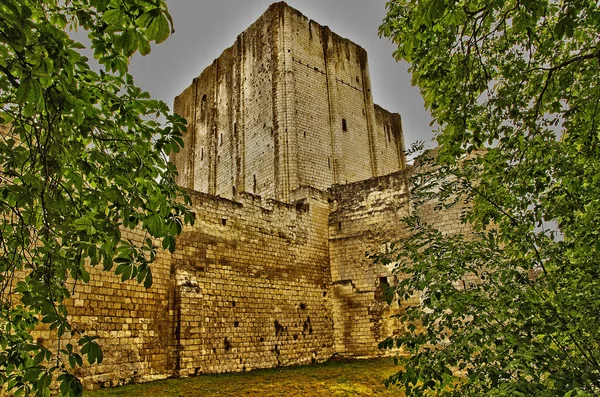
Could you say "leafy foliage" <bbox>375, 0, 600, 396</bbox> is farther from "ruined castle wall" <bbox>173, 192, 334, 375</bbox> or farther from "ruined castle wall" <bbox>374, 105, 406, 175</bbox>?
"ruined castle wall" <bbox>374, 105, 406, 175</bbox>

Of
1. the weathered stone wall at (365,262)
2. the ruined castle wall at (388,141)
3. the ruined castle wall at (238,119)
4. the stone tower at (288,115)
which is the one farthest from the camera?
the ruined castle wall at (388,141)

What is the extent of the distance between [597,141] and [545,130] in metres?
0.49

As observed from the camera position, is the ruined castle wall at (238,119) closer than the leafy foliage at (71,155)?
No

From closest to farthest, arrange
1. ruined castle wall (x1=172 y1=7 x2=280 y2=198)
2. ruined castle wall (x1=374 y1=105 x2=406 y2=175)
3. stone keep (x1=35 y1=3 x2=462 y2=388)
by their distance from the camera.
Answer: stone keep (x1=35 y1=3 x2=462 y2=388)
ruined castle wall (x1=172 y1=7 x2=280 y2=198)
ruined castle wall (x1=374 y1=105 x2=406 y2=175)

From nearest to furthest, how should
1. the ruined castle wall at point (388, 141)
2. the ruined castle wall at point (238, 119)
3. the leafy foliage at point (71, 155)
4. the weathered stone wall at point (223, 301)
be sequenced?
the leafy foliage at point (71, 155) < the weathered stone wall at point (223, 301) < the ruined castle wall at point (238, 119) < the ruined castle wall at point (388, 141)

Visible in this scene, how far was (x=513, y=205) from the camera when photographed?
409 cm

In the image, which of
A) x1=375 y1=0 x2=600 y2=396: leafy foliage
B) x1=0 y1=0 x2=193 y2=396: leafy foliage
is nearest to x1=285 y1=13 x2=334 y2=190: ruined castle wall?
x1=375 y1=0 x2=600 y2=396: leafy foliage

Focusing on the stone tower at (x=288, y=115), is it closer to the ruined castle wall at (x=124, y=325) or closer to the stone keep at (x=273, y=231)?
the stone keep at (x=273, y=231)

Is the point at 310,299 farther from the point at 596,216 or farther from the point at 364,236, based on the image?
the point at 596,216

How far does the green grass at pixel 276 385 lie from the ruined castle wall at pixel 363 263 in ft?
9.04

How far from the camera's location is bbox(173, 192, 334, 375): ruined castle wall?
11.3 meters

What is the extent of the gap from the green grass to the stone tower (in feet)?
26.9

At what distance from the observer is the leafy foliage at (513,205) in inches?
130

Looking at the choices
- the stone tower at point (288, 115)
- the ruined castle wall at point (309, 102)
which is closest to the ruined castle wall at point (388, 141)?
the stone tower at point (288, 115)
